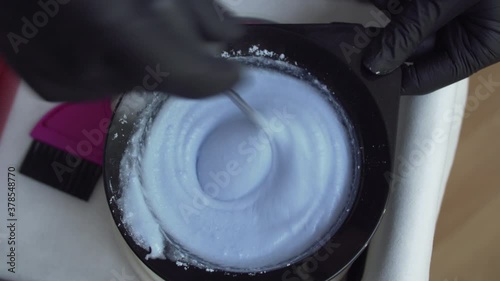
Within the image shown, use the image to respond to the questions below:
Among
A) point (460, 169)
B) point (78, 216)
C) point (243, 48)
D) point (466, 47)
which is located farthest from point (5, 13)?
point (460, 169)

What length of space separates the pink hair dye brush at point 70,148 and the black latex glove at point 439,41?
0.34m

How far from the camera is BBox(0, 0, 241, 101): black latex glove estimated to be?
1.10 feet

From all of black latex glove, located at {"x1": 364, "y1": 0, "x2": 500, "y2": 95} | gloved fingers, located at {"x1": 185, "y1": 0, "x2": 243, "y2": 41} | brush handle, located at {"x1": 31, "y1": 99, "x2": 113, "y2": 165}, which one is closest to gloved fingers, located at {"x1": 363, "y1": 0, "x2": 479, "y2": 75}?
black latex glove, located at {"x1": 364, "y1": 0, "x2": 500, "y2": 95}

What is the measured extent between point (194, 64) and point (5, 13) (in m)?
0.13

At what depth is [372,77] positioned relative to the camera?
542 millimetres

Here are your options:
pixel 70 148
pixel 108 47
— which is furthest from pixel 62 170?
pixel 108 47

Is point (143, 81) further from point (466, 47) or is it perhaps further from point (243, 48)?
point (466, 47)

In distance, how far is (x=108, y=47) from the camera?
1.14 feet

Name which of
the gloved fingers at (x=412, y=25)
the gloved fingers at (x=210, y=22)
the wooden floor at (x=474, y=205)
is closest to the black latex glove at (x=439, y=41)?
the gloved fingers at (x=412, y=25)

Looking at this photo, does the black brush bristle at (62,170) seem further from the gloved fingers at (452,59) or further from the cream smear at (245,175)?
the gloved fingers at (452,59)

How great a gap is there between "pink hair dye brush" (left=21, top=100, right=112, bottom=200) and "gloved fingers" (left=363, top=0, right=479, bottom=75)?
34cm

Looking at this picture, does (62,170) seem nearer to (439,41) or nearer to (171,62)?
(171,62)

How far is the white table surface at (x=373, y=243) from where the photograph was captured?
561mm

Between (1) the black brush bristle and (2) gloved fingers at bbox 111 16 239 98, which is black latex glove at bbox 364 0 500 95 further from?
(1) the black brush bristle
